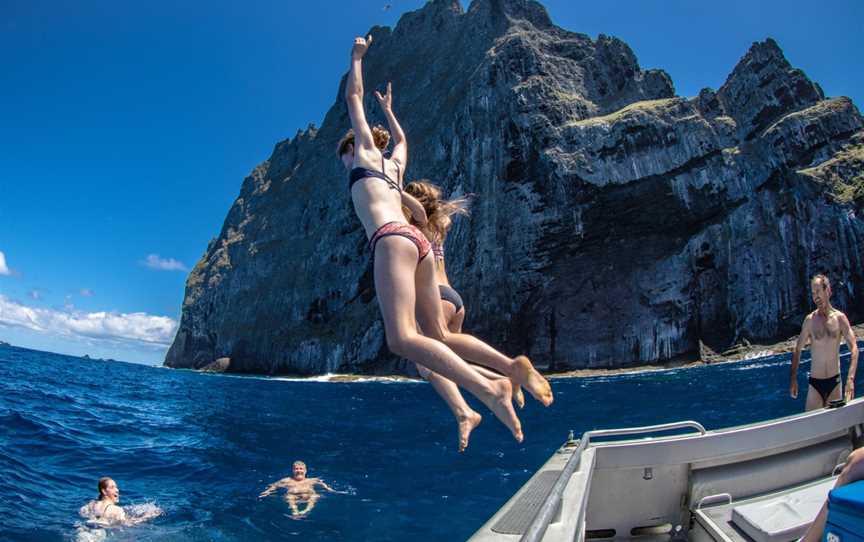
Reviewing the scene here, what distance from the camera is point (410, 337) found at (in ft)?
8.71

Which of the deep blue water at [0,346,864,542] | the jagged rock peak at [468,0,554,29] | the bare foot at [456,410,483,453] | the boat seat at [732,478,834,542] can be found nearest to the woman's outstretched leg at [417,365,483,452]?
the bare foot at [456,410,483,453]

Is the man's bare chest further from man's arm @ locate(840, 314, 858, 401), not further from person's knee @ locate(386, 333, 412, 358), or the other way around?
person's knee @ locate(386, 333, 412, 358)

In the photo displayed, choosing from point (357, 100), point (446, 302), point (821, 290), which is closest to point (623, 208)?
point (821, 290)

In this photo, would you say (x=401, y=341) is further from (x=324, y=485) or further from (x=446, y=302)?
(x=324, y=485)

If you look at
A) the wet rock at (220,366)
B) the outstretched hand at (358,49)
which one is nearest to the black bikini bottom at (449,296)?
the outstretched hand at (358,49)

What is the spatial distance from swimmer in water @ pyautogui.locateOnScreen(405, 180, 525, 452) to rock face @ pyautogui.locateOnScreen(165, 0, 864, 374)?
168ft

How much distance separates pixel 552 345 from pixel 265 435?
4366cm

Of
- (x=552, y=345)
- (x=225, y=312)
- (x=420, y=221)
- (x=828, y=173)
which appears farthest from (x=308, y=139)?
(x=420, y=221)

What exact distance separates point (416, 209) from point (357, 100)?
0.85 meters

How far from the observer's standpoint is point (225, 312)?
94125mm

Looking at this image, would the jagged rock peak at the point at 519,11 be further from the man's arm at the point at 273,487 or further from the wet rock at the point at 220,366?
the man's arm at the point at 273,487

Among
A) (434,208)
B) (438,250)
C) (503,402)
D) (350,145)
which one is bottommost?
(503,402)

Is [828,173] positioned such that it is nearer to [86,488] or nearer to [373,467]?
[373,467]

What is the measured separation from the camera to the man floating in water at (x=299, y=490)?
320 inches
